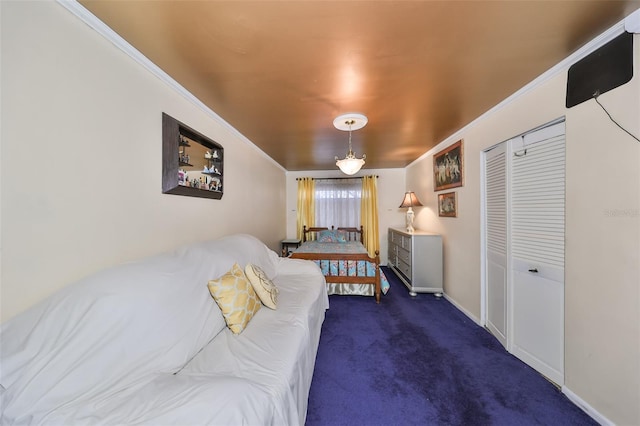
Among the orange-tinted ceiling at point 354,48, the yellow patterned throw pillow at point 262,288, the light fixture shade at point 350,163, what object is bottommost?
the yellow patterned throw pillow at point 262,288

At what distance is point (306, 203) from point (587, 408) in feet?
15.6

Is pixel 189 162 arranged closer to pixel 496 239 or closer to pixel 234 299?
pixel 234 299

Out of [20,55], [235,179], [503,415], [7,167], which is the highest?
[20,55]

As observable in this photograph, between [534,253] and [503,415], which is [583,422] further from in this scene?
[534,253]

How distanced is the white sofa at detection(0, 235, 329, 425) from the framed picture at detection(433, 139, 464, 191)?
2.86 m

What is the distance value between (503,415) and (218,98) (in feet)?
10.9

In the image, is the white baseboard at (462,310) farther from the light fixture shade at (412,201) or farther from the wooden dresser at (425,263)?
the light fixture shade at (412,201)

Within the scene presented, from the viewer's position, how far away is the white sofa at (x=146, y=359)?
807 mm

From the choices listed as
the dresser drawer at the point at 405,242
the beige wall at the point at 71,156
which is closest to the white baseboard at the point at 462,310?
the dresser drawer at the point at 405,242

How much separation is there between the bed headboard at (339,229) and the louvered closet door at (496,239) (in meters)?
2.92

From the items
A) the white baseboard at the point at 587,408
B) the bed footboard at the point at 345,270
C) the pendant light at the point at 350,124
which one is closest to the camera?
the white baseboard at the point at 587,408

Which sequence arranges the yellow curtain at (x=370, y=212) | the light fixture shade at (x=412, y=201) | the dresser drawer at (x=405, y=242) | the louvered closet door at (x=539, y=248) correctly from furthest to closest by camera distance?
the yellow curtain at (x=370, y=212) < the light fixture shade at (x=412, y=201) < the dresser drawer at (x=405, y=242) < the louvered closet door at (x=539, y=248)

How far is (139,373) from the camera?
100 cm

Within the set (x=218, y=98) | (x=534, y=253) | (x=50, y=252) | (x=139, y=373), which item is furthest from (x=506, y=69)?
(x=50, y=252)
